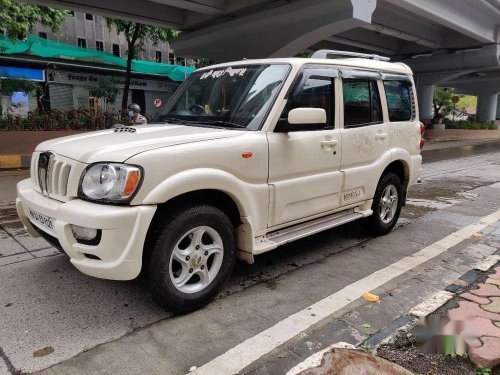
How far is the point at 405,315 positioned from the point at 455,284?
914mm

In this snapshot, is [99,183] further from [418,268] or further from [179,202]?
[418,268]

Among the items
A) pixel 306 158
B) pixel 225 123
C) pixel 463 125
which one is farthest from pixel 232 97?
pixel 463 125

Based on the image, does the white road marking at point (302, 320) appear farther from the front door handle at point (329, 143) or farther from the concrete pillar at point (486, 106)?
the concrete pillar at point (486, 106)

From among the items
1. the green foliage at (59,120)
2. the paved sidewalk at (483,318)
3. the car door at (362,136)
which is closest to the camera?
the paved sidewalk at (483,318)

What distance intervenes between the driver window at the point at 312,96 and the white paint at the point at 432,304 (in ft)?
5.89

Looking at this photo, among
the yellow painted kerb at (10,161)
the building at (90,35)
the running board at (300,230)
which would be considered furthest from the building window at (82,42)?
the running board at (300,230)

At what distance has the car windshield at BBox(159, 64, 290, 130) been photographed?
3676mm

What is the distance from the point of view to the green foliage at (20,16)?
472 inches

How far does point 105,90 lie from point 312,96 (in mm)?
19536

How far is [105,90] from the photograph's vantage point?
2144cm

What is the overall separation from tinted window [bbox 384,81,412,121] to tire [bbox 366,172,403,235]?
2.43ft

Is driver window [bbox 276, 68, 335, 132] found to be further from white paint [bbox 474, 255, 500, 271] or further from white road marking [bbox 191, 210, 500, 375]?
white paint [bbox 474, 255, 500, 271]

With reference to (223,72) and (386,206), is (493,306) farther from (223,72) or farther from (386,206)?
(223,72)

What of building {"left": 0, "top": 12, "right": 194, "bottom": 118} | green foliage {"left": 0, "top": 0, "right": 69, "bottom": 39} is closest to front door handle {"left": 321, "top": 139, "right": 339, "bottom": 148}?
green foliage {"left": 0, "top": 0, "right": 69, "bottom": 39}
